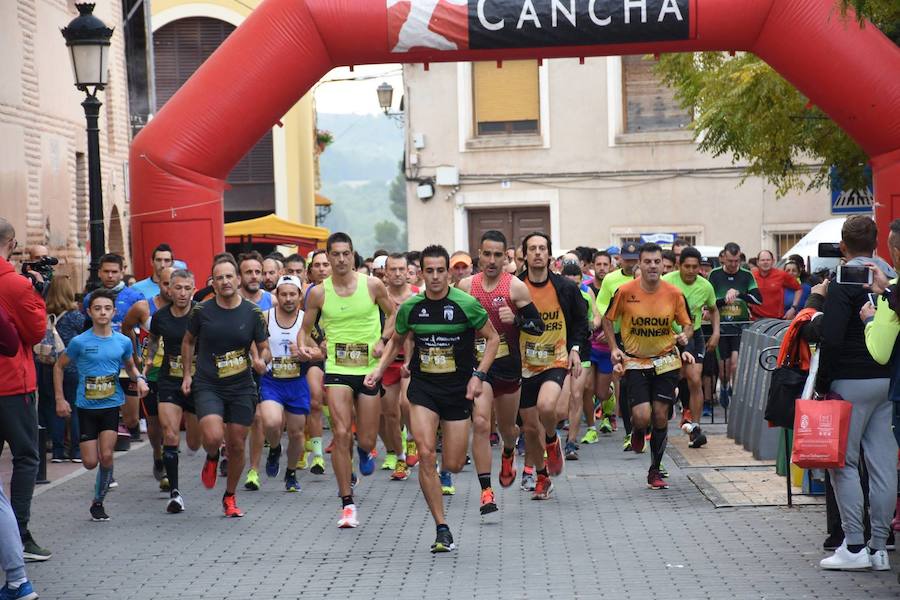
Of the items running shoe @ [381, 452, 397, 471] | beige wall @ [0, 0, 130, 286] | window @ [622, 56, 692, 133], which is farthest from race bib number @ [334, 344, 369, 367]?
window @ [622, 56, 692, 133]

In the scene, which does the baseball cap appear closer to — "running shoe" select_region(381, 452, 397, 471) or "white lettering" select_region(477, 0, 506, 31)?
"white lettering" select_region(477, 0, 506, 31)

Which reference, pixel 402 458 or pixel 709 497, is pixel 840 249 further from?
pixel 402 458

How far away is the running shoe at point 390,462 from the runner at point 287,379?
3.80ft

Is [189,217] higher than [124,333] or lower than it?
higher

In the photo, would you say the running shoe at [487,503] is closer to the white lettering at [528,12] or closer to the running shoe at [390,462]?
the running shoe at [390,462]

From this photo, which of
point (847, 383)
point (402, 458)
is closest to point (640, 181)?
point (402, 458)

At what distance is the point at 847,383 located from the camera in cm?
857

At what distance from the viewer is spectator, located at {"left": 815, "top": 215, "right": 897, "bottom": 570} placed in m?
8.51

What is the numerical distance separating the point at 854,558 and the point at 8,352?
185 inches

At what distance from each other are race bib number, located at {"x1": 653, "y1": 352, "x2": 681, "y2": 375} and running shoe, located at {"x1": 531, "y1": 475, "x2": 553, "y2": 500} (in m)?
1.32

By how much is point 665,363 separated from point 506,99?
21.7 m

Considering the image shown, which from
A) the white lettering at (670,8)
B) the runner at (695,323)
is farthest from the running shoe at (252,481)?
the white lettering at (670,8)

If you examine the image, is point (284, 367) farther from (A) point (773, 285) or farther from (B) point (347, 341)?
(A) point (773, 285)

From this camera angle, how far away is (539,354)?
1176 cm
